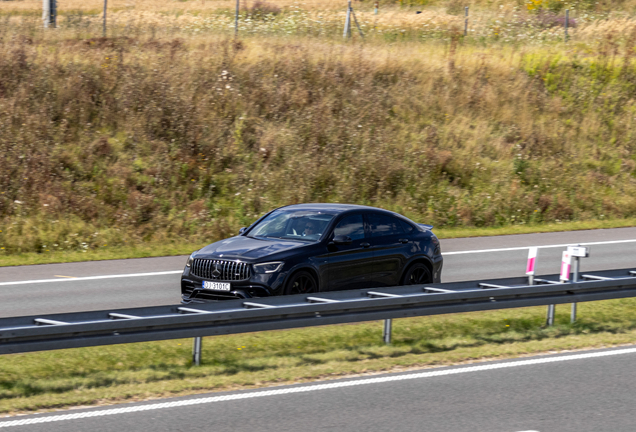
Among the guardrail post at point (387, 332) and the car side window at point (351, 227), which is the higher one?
the car side window at point (351, 227)

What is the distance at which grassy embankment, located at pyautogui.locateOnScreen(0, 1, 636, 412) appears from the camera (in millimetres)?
20391

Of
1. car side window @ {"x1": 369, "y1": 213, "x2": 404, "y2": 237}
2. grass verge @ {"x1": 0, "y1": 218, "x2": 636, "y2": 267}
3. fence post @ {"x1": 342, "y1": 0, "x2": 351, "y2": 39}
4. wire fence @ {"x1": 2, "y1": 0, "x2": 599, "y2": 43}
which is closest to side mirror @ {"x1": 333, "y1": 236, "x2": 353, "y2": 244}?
car side window @ {"x1": 369, "y1": 213, "x2": 404, "y2": 237}

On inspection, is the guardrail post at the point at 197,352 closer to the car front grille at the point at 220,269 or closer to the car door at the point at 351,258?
the car front grille at the point at 220,269

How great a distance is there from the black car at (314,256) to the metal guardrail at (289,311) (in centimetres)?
115

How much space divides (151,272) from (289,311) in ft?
24.8

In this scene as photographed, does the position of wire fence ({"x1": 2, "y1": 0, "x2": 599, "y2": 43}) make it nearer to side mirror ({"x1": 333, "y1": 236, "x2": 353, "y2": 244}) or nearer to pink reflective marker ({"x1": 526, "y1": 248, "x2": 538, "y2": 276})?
side mirror ({"x1": 333, "y1": 236, "x2": 353, "y2": 244})

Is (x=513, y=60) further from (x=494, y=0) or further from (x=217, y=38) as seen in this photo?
(x=494, y=0)

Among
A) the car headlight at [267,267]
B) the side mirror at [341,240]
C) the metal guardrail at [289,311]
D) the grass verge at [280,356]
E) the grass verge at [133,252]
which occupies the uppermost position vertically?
the side mirror at [341,240]

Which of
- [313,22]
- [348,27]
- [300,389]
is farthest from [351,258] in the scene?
[313,22]

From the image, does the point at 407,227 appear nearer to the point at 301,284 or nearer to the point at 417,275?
the point at 417,275

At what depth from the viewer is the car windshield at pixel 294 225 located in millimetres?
11727

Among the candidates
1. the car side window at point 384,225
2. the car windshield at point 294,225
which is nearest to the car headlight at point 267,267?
the car windshield at point 294,225

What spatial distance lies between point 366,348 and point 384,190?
49.3 feet

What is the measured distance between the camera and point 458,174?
86.6 feet
